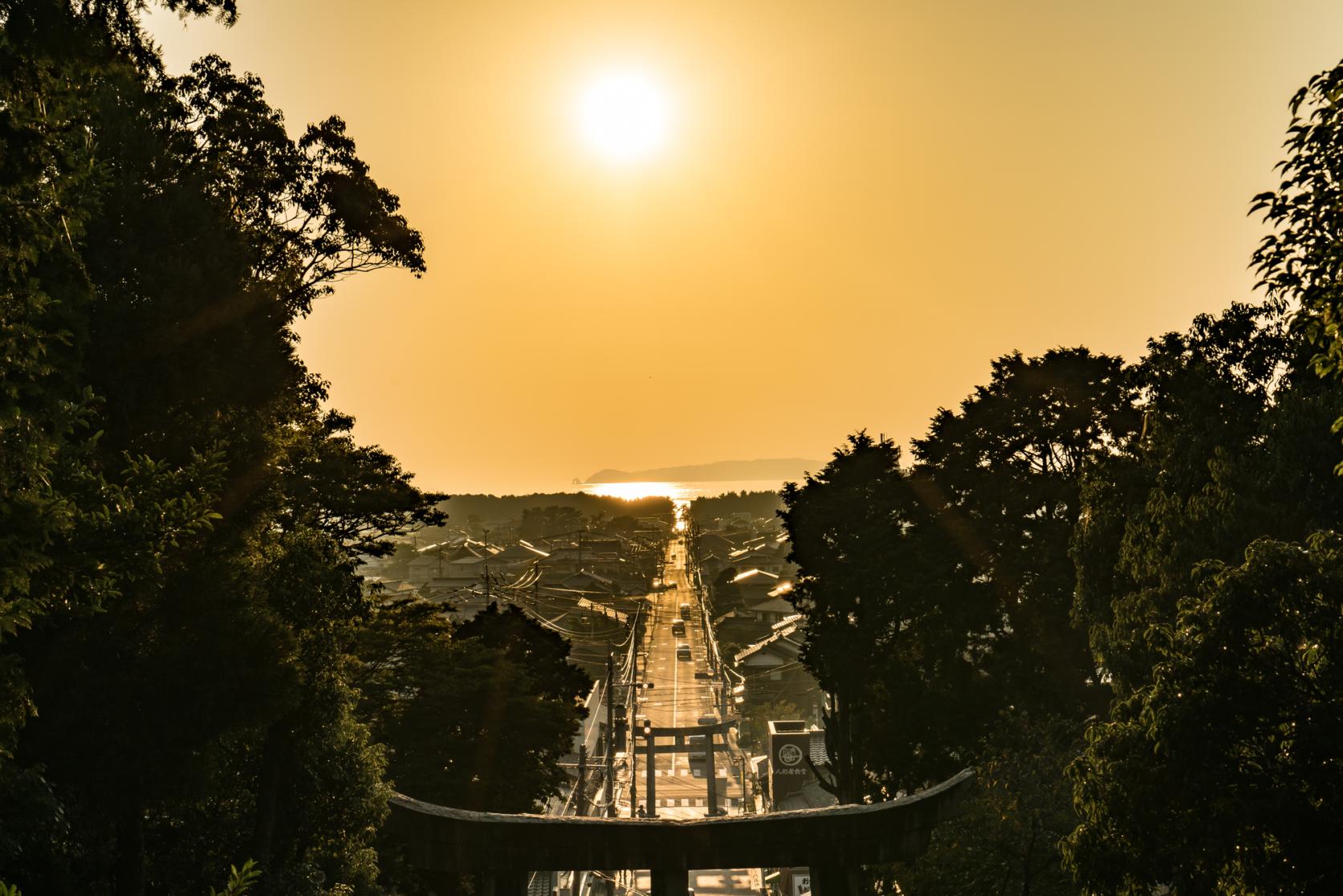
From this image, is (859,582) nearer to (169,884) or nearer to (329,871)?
(329,871)

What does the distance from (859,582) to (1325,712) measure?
21.2 m

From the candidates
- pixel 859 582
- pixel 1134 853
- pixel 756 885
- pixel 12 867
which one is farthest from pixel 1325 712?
pixel 756 885

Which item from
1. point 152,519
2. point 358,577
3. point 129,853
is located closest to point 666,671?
point 358,577

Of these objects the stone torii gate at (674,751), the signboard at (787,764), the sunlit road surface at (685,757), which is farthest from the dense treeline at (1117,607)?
the stone torii gate at (674,751)

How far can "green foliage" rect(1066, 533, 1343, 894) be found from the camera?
25.0 ft

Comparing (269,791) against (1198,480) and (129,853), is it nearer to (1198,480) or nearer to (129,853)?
(129,853)

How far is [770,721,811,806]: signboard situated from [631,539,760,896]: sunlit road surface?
4.43m

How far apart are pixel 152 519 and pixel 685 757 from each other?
66737 millimetres

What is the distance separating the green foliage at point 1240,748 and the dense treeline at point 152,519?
30.4ft

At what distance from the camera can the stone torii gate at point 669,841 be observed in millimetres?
20281

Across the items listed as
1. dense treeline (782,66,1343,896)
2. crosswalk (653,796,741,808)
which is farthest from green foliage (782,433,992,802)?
crosswalk (653,796,741,808)

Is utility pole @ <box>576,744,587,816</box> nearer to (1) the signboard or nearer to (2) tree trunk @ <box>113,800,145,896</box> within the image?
(1) the signboard

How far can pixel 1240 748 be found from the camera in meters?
8.11

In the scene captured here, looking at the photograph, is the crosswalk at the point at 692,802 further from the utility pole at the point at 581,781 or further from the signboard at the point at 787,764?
the utility pole at the point at 581,781
